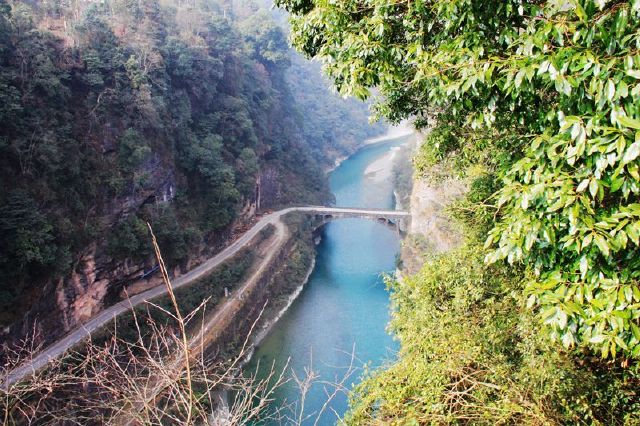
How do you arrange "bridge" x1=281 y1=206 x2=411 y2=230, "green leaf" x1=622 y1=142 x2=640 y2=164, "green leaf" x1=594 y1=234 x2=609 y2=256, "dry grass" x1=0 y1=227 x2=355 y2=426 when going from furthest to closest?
"bridge" x1=281 y1=206 x2=411 y2=230 < "dry grass" x1=0 y1=227 x2=355 y2=426 < "green leaf" x1=594 y1=234 x2=609 y2=256 < "green leaf" x1=622 y1=142 x2=640 y2=164

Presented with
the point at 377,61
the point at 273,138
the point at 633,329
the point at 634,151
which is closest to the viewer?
the point at 634,151

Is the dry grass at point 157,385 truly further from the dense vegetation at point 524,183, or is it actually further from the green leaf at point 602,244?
the green leaf at point 602,244

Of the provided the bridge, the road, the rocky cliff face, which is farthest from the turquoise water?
the road

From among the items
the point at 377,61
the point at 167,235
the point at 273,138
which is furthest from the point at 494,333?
the point at 273,138

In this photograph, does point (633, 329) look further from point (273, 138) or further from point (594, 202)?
point (273, 138)

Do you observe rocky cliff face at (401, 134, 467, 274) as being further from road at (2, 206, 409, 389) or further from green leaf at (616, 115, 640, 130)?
green leaf at (616, 115, 640, 130)

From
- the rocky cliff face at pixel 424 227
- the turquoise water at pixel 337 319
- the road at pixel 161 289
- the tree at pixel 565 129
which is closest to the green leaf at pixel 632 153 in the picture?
the tree at pixel 565 129

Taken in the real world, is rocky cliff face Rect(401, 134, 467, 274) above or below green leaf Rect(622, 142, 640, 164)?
below
